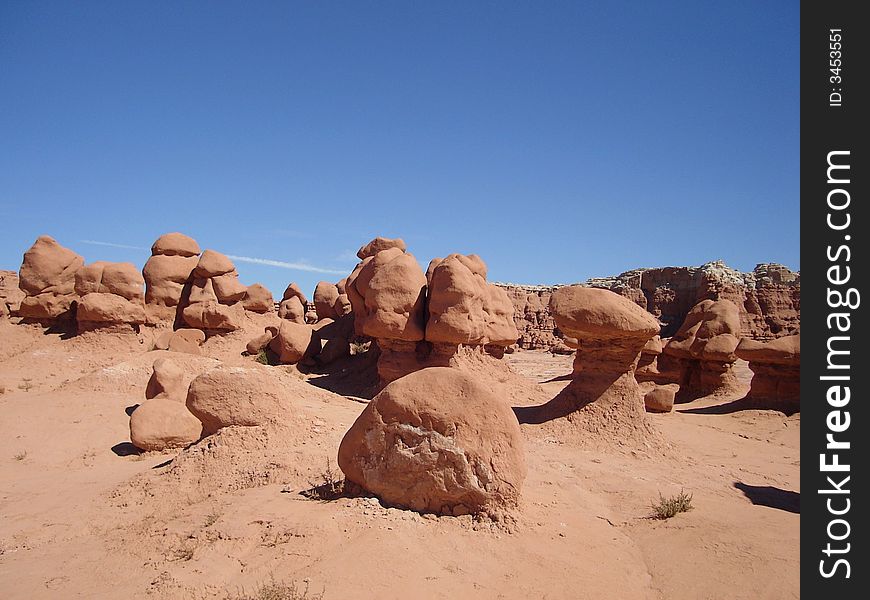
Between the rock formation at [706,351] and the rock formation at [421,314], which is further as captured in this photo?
the rock formation at [706,351]

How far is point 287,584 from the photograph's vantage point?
11.4ft

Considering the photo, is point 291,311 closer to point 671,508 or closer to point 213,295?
point 213,295

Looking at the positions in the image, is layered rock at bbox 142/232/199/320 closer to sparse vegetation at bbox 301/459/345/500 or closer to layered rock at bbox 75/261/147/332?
layered rock at bbox 75/261/147/332

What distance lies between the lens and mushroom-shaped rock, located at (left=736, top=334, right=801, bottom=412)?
11.2 m

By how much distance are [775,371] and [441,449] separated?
1025cm

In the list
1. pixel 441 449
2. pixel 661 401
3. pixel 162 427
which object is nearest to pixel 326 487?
pixel 441 449

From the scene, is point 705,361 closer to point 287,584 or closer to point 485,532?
point 485,532

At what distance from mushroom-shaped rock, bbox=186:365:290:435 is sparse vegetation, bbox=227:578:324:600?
326 centimetres

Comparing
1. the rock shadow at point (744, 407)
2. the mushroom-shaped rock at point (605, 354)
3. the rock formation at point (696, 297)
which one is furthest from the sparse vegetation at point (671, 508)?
the rock formation at point (696, 297)

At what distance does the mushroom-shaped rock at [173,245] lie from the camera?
15266mm

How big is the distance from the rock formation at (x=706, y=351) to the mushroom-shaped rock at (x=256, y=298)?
12132 millimetres

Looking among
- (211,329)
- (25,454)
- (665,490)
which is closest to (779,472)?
(665,490)

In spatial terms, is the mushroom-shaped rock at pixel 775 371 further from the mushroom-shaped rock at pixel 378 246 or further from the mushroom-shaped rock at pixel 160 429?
the mushroom-shaped rock at pixel 160 429

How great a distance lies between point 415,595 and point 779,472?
282 inches
